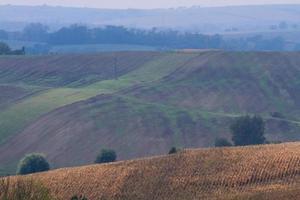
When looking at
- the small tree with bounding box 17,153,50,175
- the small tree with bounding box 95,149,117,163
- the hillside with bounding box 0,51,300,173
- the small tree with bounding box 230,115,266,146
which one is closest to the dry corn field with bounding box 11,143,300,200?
the small tree with bounding box 17,153,50,175

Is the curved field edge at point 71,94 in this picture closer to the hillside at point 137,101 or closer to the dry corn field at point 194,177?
the hillside at point 137,101

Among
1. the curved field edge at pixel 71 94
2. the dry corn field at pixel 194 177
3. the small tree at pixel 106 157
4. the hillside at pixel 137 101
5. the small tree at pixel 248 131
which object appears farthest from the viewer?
the curved field edge at pixel 71 94

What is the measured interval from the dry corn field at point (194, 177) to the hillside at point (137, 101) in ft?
101

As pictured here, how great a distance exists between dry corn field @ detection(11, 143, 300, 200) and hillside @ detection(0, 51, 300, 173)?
1210 inches

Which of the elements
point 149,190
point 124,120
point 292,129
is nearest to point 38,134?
point 124,120

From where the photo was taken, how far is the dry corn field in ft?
163

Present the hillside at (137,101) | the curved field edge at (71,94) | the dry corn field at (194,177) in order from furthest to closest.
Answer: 1. the curved field edge at (71,94)
2. the hillside at (137,101)
3. the dry corn field at (194,177)

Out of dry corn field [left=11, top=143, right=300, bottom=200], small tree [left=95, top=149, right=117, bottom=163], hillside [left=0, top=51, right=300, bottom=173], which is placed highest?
dry corn field [left=11, top=143, right=300, bottom=200]

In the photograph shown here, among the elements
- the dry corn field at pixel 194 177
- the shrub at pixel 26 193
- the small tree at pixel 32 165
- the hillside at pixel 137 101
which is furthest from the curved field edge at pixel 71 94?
the shrub at pixel 26 193

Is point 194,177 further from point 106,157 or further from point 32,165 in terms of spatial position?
point 32,165

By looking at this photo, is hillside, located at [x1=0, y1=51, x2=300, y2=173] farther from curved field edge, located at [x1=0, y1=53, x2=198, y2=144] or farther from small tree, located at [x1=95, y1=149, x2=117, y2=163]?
small tree, located at [x1=95, y1=149, x2=117, y2=163]

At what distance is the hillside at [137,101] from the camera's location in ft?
317

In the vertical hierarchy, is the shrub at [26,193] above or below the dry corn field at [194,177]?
above

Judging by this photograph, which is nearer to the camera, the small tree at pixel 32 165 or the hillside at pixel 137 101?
the small tree at pixel 32 165
